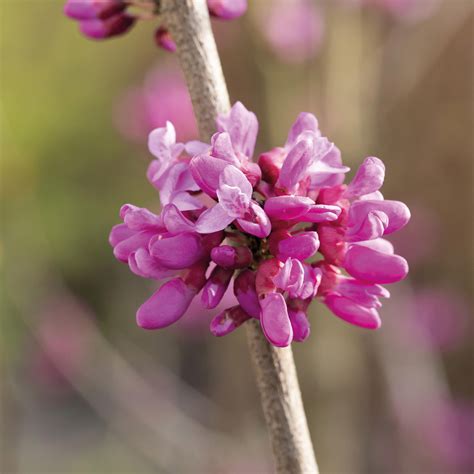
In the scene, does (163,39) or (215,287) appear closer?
(215,287)

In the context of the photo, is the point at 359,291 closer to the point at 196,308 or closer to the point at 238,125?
the point at 238,125

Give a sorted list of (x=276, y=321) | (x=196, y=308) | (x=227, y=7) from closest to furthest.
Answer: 1. (x=276, y=321)
2. (x=227, y=7)
3. (x=196, y=308)

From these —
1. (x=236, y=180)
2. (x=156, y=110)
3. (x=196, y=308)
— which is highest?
(x=236, y=180)

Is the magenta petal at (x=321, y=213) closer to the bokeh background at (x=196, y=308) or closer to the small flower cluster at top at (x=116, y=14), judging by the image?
the small flower cluster at top at (x=116, y=14)

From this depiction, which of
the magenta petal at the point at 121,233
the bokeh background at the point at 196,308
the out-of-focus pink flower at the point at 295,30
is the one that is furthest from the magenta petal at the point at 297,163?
the out-of-focus pink flower at the point at 295,30

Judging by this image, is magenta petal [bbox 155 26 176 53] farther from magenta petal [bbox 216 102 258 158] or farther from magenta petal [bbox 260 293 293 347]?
magenta petal [bbox 260 293 293 347]

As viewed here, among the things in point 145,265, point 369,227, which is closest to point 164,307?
point 145,265
